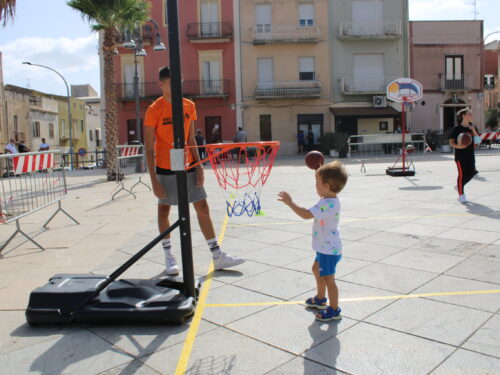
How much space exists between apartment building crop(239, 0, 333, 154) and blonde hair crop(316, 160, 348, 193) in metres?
28.4

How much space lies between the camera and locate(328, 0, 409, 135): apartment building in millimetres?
31656

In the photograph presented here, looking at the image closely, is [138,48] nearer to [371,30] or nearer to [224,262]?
[371,30]

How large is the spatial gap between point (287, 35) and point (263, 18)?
2.04 meters

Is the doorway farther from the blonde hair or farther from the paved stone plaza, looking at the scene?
the blonde hair

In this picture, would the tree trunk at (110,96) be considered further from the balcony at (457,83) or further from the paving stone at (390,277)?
the balcony at (457,83)

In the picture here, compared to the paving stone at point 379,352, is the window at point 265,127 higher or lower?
higher

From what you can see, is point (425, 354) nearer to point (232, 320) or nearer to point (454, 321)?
point (454, 321)

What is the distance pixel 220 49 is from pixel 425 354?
1212 inches

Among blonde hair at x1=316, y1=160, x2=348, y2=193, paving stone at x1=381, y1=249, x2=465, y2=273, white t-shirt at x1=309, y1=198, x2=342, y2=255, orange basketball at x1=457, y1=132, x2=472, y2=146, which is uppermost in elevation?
orange basketball at x1=457, y1=132, x2=472, y2=146

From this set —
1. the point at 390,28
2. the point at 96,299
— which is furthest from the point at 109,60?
the point at 390,28

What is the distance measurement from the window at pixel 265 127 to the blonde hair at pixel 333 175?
28.9m

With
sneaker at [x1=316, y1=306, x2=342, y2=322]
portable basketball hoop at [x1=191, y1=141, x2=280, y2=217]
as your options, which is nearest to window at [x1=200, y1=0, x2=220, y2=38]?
portable basketball hoop at [x1=191, y1=141, x2=280, y2=217]

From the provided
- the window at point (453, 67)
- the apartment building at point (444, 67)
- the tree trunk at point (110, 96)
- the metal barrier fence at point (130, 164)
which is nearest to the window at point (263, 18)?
the apartment building at point (444, 67)

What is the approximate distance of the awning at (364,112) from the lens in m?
31.5
